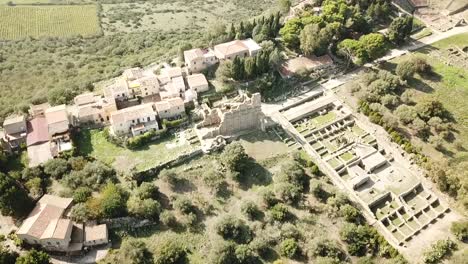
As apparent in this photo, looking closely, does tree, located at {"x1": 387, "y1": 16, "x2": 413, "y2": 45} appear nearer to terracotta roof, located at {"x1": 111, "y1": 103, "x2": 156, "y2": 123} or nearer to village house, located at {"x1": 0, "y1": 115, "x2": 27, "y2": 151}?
terracotta roof, located at {"x1": 111, "y1": 103, "x2": 156, "y2": 123}

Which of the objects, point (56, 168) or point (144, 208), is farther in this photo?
point (56, 168)

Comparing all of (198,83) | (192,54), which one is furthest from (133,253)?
(192,54)

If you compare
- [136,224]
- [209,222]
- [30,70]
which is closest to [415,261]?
[209,222]

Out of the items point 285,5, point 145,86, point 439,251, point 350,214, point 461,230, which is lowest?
point 439,251

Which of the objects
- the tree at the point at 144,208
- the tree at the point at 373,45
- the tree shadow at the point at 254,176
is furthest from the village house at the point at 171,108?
the tree at the point at 373,45

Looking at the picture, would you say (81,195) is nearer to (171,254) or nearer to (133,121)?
(133,121)

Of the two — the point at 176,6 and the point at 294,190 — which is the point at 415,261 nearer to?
the point at 294,190

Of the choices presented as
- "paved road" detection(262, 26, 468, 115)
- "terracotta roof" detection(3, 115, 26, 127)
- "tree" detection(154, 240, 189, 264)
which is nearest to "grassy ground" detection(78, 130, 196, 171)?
"terracotta roof" detection(3, 115, 26, 127)
